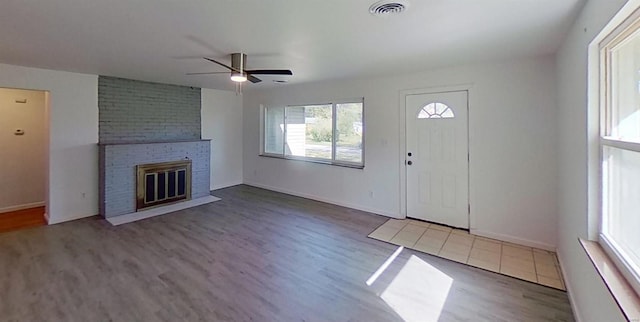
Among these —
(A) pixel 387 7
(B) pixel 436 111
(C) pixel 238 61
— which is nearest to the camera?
(A) pixel 387 7

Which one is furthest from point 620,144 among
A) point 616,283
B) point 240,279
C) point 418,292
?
point 240,279

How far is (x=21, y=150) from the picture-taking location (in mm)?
5188

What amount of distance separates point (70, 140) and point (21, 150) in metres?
1.54

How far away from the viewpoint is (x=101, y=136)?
16.0 feet

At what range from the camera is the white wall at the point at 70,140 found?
4.32 meters

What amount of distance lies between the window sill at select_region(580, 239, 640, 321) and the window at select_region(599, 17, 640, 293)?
35 mm

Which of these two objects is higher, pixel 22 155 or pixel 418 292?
pixel 22 155

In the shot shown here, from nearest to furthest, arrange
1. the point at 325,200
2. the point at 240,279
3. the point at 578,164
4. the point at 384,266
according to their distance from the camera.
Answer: the point at 578,164 < the point at 240,279 < the point at 384,266 < the point at 325,200

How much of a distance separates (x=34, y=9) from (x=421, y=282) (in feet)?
12.3

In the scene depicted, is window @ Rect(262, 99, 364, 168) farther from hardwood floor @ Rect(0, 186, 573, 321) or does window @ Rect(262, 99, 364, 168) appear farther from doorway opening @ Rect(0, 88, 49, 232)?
doorway opening @ Rect(0, 88, 49, 232)

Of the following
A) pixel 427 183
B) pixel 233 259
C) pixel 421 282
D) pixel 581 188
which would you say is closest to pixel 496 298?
pixel 421 282

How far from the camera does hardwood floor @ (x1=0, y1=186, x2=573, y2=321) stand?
231 cm

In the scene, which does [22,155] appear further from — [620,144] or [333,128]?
[620,144]

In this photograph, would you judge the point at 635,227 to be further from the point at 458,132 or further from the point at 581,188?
the point at 458,132
